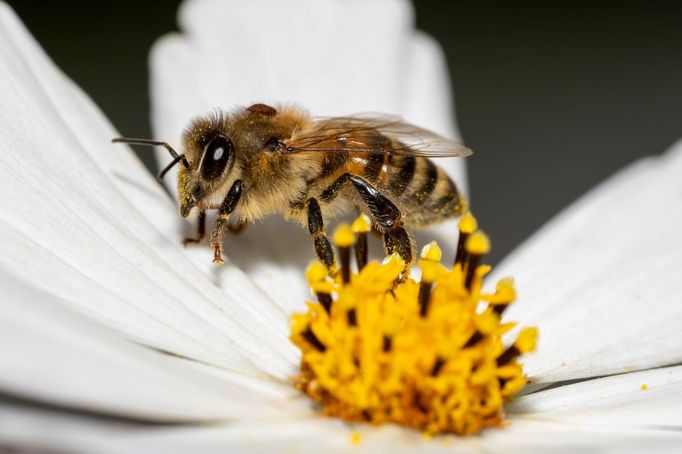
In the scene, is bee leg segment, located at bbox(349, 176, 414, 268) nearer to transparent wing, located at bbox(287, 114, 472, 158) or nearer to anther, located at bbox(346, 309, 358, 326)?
transparent wing, located at bbox(287, 114, 472, 158)

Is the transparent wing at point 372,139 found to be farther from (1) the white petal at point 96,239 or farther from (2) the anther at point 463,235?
(1) the white petal at point 96,239

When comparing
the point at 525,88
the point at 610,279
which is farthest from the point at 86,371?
the point at 525,88

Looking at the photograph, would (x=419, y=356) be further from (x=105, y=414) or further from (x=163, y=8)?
(x=163, y=8)

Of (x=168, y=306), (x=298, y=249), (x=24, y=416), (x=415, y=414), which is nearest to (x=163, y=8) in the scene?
(x=298, y=249)

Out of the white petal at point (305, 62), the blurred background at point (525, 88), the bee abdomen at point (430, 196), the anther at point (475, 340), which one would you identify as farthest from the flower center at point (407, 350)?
the blurred background at point (525, 88)

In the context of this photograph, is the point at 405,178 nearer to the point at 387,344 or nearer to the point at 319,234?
the point at 319,234
